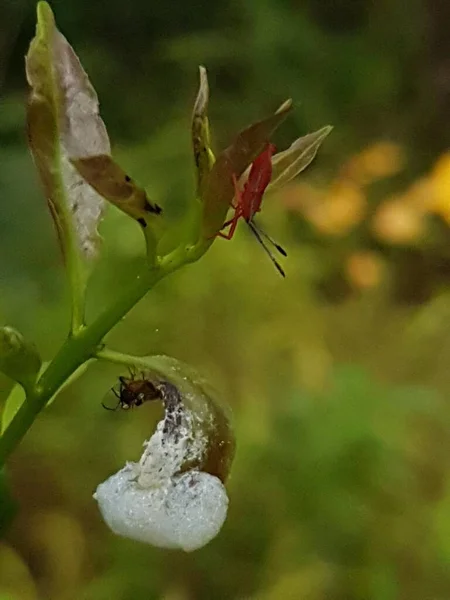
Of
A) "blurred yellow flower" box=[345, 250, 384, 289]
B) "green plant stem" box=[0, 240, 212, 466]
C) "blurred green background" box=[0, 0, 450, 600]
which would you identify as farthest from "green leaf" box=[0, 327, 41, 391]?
"blurred yellow flower" box=[345, 250, 384, 289]

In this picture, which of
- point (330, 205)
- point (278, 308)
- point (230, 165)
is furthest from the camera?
point (330, 205)

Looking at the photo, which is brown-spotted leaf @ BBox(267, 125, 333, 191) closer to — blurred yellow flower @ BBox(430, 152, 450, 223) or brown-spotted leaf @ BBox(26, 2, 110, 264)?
brown-spotted leaf @ BBox(26, 2, 110, 264)

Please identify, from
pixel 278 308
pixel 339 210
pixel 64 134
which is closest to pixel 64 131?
pixel 64 134

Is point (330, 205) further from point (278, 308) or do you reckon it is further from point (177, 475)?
point (177, 475)

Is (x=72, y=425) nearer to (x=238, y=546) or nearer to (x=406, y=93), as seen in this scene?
(x=238, y=546)

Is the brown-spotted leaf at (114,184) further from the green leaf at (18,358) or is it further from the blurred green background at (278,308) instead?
the blurred green background at (278,308)

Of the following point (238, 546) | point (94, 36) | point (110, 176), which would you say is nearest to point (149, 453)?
point (110, 176)

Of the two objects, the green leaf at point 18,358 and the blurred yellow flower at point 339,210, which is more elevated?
the green leaf at point 18,358

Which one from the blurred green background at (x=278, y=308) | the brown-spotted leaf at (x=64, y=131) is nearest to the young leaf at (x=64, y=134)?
the brown-spotted leaf at (x=64, y=131)
